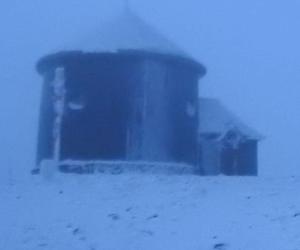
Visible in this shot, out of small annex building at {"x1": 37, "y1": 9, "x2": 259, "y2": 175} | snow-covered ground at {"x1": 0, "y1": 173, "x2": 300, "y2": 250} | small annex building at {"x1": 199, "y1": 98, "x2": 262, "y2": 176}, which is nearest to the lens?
snow-covered ground at {"x1": 0, "y1": 173, "x2": 300, "y2": 250}

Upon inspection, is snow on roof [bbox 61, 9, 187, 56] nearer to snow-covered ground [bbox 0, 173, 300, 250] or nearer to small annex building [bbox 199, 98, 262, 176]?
small annex building [bbox 199, 98, 262, 176]

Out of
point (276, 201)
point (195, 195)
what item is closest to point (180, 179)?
point (195, 195)

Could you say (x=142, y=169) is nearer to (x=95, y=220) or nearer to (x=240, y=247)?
(x=95, y=220)

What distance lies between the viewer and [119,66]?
26188mm

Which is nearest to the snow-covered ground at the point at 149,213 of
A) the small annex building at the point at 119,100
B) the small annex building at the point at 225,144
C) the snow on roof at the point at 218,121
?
the small annex building at the point at 119,100

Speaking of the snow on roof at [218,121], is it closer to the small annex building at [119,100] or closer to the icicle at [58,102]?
the small annex building at [119,100]

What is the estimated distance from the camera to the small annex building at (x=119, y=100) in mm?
25797

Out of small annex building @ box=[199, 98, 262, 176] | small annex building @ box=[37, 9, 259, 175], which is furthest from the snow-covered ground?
small annex building @ box=[199, 98, 262, 176]

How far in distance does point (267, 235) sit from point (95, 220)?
13.2 feet

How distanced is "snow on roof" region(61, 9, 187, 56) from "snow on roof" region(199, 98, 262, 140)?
573 cm

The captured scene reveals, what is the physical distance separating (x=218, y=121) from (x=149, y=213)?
18.6m

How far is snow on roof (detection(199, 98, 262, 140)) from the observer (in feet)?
107

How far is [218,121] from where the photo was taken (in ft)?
109

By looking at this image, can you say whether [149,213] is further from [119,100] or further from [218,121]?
[218,121]
